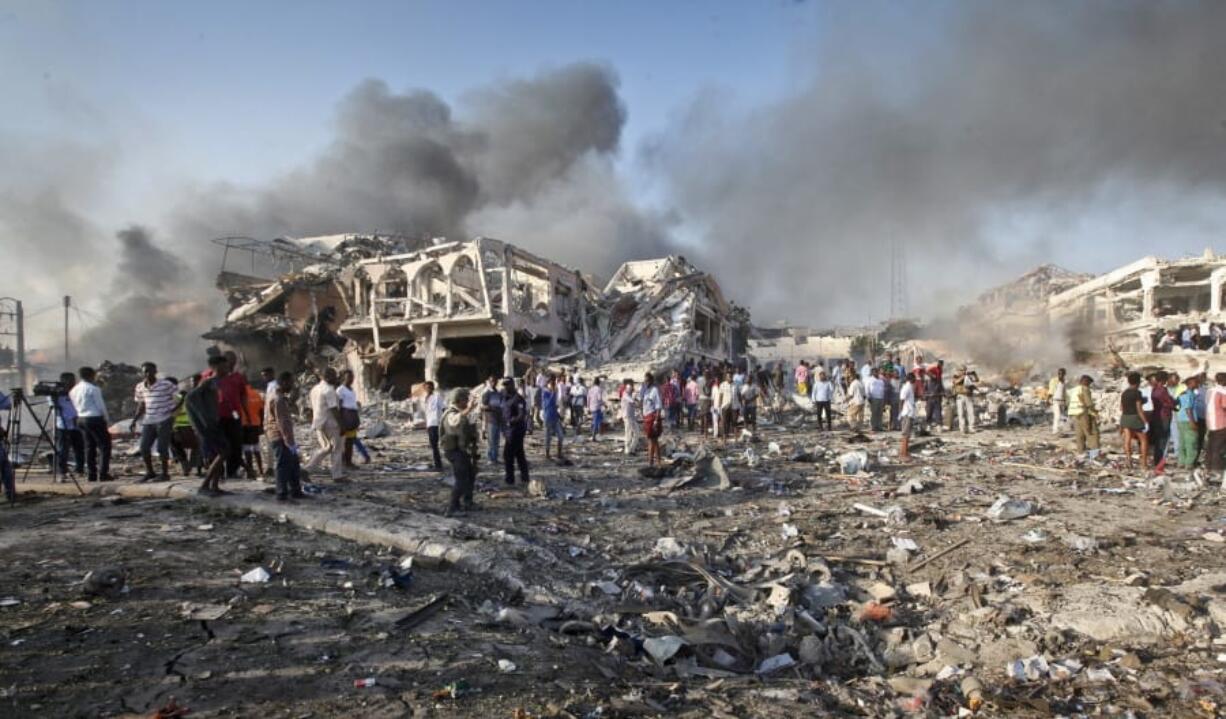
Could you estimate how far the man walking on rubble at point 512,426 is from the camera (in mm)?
8188

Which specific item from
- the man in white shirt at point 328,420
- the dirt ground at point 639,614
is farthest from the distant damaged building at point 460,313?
the dirt ground at point 639,614

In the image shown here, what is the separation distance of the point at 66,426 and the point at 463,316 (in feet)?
43.4

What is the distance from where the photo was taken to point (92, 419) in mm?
7770

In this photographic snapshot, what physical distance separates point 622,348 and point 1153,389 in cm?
1600

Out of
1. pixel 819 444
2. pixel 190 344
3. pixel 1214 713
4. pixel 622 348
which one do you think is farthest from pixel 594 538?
pixel 190 344

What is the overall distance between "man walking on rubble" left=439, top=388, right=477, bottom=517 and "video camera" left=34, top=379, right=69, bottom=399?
14.0 feet

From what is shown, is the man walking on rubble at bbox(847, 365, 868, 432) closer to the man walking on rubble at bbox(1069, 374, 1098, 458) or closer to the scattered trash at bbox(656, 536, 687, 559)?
the man walking on rubble at bbox(1069, 374, 1098, 458)

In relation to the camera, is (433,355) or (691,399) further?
(433,355)

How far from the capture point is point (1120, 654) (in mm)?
3910

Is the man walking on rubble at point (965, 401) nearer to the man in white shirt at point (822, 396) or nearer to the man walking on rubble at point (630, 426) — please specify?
the man in white shirt at point (822, 396)

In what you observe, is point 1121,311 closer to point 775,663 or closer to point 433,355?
point 433,355

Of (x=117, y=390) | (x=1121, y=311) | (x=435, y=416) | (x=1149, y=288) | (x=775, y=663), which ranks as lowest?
(x=775, y=663)

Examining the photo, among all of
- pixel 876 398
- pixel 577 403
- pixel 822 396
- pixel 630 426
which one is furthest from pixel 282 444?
pixel 876 398

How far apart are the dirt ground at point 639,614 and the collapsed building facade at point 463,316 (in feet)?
44.6
